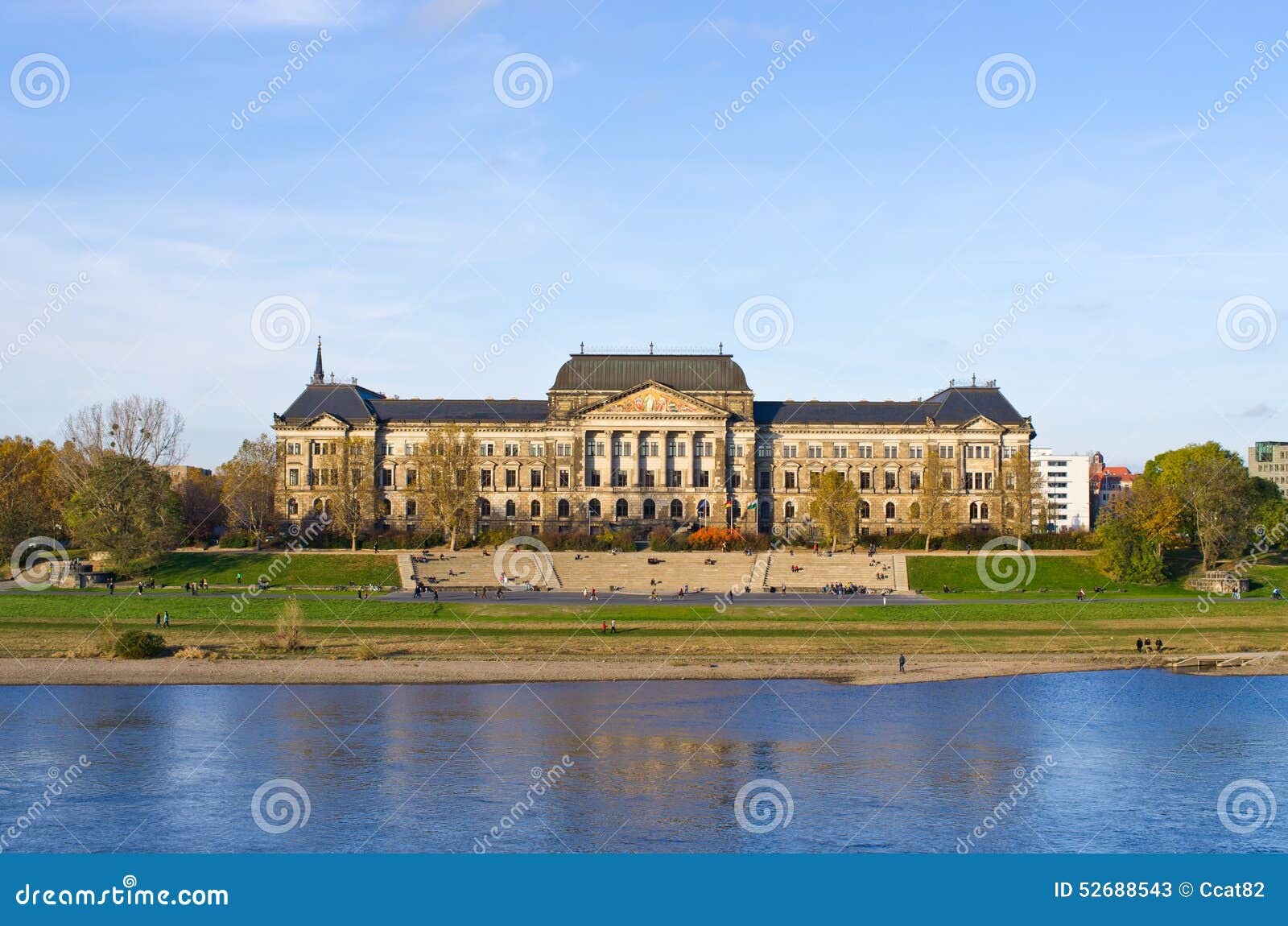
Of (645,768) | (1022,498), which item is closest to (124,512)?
(645,768)

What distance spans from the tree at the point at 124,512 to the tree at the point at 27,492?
14.0 feet

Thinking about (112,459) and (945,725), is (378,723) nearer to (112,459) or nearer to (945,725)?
(945,725)

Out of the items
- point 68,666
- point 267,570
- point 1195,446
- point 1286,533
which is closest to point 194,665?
point 68,666

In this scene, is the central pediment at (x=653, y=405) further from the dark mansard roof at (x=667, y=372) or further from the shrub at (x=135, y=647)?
the shrub at (x=135, y=647)

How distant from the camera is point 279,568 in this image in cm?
9800

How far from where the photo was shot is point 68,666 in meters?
63.8

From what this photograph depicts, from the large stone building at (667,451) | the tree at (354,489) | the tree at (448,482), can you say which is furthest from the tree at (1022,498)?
the tree at (354,489)

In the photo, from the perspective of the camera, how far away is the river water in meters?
36.0

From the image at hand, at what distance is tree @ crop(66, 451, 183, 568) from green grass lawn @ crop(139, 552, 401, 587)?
6.88ft

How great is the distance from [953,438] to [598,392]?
38280 millimetres

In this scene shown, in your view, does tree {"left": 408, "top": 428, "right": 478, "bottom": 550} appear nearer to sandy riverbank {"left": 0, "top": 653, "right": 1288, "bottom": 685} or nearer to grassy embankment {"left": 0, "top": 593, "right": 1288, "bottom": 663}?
grassy embankment {"left": 0, "top": 593, "right": 1288, "bottom": 663}

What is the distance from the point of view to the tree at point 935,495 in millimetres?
118188

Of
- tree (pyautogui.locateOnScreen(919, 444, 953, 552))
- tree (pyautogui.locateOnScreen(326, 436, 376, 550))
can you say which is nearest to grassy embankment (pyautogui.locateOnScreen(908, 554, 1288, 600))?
tree (pyautogui.locateOnScreen(919, 444, 953, 552))

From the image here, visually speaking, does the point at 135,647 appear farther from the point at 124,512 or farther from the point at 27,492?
the point at 27,492
